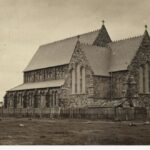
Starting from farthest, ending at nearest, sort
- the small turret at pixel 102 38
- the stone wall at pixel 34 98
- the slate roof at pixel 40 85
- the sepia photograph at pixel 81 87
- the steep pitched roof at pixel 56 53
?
the steep pitched roof at pixel 56 53 < the slate roof at pixel 40 85 < the small turret at pixel 102 38 < the stone wall at pixel 34 98 < the sepia photograph at pixel 81 87

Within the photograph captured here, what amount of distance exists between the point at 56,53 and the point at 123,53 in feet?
49.1

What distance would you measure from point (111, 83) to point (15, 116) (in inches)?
452

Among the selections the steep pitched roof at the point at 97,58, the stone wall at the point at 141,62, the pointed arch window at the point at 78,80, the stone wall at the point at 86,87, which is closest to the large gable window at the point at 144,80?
the stone wall at the point at 141,62

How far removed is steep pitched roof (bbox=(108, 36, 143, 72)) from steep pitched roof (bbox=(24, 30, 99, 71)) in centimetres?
490

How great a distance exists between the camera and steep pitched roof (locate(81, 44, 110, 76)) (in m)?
46.6

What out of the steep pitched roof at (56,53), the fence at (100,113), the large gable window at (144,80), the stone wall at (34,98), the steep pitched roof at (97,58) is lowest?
the fence at (100,113)

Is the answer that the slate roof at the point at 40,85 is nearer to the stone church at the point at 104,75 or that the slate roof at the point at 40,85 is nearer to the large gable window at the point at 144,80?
the stone church at the point at 104,75

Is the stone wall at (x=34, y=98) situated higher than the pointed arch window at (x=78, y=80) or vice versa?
the pointed arch window at (x=78, y=80)

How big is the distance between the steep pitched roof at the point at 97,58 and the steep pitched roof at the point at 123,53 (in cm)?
66

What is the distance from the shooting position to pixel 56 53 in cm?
5984

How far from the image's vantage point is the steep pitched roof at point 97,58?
1836 inches

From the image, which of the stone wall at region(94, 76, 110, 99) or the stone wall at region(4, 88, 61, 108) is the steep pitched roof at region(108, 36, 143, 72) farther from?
the stone wall at region(4, 88, 61, 108)

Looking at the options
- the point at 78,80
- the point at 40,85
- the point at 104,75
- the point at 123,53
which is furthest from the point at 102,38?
the point at 40,85

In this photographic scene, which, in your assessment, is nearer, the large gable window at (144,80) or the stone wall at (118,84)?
the large gable window at (144,80)
